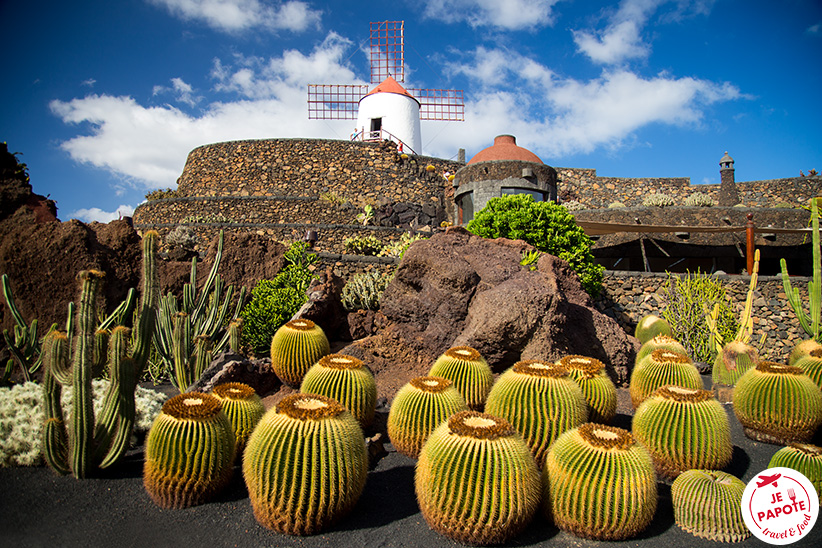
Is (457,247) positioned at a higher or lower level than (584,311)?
higher

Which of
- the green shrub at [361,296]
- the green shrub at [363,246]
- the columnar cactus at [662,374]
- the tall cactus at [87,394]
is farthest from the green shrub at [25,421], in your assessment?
the green shrub at [363,246]

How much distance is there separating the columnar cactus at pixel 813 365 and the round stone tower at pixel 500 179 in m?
9.65

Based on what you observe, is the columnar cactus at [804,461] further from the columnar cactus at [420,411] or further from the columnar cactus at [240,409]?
the columnar cactus at [240,409]

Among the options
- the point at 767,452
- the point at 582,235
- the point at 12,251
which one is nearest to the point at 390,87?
the point at 582,235

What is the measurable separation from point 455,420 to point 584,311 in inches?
173

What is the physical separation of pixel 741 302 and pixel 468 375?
8.98 meters

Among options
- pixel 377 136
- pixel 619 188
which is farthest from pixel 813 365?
pixel 377 136

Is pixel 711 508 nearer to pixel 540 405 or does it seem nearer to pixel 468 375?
Answer: pixel 540 405

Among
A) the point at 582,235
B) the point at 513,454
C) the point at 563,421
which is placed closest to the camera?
the point at 513,454

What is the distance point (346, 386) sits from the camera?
4.66 metres

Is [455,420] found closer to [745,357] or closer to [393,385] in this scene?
[393,385]

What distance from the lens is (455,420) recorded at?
3473mm

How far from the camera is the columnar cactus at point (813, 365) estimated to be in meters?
5.41

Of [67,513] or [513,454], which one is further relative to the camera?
[67,513]
